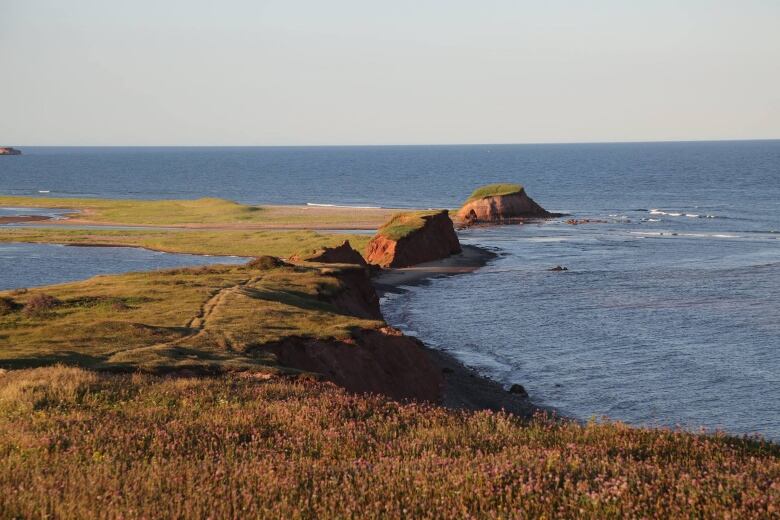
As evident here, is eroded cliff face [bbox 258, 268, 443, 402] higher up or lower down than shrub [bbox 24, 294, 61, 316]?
lower down

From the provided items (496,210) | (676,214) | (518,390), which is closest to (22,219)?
(496,210)

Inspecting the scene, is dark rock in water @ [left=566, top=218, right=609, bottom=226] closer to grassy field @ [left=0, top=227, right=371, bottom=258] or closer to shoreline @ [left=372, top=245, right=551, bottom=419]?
grassy field @ [left=0, top=227, right=371, bottom=258]

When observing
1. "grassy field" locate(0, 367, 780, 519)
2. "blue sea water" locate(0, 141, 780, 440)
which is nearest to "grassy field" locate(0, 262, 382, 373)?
"grassy field" locate(0, 367, 780, 519)

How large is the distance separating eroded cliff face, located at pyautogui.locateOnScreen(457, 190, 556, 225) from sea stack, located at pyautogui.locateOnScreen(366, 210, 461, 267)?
91.8 ft

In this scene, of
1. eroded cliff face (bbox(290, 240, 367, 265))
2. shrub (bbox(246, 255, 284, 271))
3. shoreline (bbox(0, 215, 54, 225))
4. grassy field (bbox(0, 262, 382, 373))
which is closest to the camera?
grassy field (bbox(0, 262, 382, 373))

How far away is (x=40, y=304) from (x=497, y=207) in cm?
8563

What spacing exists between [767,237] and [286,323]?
75.0 m

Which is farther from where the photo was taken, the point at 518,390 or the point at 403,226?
the point at 403,226

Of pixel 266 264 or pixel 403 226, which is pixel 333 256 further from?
pixel 403 226

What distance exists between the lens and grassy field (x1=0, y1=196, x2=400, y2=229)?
108 metres

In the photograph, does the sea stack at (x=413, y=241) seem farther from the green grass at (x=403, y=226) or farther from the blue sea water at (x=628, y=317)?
the blue sea water at (x=628, y=317)

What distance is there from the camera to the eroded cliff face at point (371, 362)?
28.2 metres

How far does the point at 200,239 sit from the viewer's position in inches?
3536

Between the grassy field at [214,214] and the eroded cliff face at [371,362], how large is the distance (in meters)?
70.9
